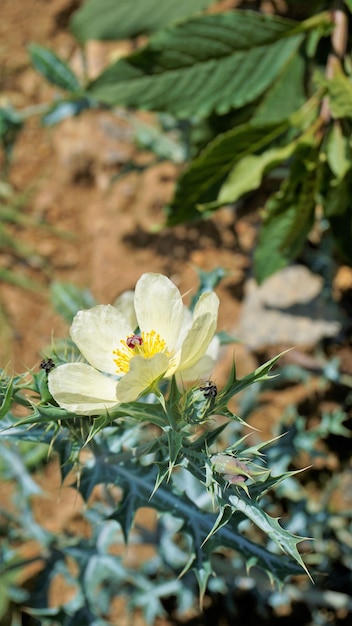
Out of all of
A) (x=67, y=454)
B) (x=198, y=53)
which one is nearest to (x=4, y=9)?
(x=198, y=53)

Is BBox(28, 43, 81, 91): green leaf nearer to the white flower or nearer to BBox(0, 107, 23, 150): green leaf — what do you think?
BBox(0, 107, 23, 150): green leaf

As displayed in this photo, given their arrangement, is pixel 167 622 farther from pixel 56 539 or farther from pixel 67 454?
pixel 67 454

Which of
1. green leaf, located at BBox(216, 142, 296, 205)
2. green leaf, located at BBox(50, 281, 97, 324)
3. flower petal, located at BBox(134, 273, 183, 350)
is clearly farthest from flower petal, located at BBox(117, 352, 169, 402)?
green leaf, located at BBox(50, 281, 97, 324)

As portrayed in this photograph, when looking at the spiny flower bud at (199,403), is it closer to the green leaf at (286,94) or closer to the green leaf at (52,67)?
the green leaf at (286,94)

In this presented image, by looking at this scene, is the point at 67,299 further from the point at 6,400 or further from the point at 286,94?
the point at 6,400

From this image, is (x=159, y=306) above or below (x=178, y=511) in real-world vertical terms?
above

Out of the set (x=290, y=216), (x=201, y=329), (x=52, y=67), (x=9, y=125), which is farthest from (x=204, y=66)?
(x=201, y=329)
